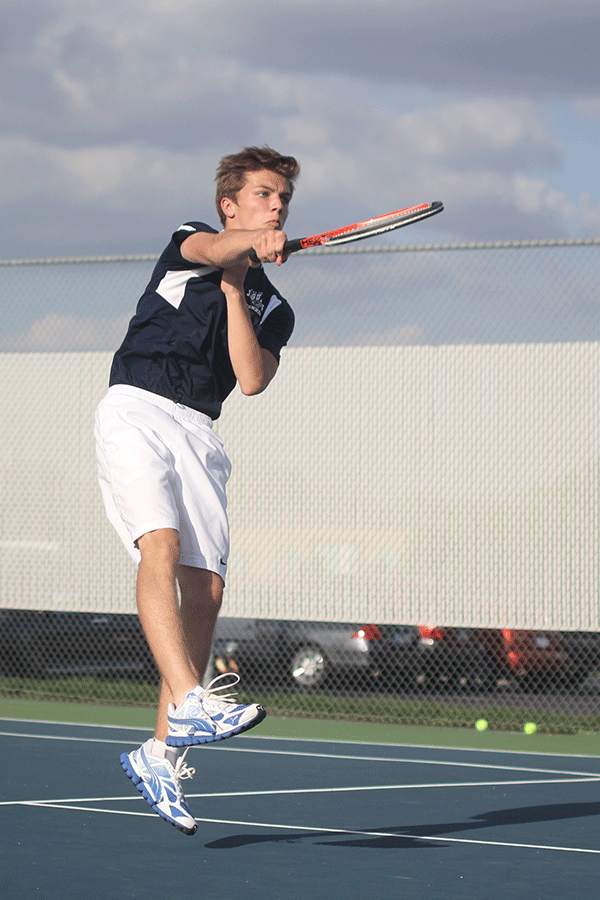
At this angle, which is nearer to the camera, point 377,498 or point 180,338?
point 180,338

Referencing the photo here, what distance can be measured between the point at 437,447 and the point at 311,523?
988 millimetres

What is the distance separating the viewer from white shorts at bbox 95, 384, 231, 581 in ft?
10.4

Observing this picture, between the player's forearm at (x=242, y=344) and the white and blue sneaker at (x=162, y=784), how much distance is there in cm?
106

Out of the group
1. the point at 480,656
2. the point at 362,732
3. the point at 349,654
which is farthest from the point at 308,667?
the point at 480,656

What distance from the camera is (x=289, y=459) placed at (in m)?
8.19

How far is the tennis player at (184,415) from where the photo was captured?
316 centimetres

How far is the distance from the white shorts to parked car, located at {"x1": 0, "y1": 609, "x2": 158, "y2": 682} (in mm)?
5309

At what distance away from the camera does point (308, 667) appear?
331 inches

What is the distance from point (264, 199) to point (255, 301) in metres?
0.36

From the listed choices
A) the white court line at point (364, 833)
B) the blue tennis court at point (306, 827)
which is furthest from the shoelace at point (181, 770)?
the white court line at point (364, 833)

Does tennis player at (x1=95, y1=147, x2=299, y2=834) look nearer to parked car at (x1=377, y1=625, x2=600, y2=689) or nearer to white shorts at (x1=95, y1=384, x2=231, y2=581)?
white shorts at (x1=95, y1=384, x2=231, y2=581)

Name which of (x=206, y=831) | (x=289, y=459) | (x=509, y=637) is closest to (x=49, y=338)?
(x=289, y=459)

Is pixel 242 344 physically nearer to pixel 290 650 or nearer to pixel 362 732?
pixel 362 732

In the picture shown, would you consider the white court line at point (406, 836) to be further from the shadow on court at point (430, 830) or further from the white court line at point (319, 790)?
the white court line at point (319, 790)
